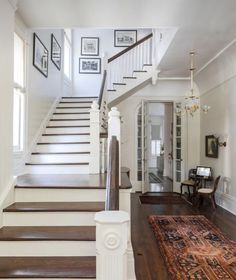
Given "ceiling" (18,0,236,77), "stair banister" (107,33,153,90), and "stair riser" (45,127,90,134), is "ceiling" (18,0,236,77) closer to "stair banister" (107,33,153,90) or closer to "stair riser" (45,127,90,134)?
"stair riser" (45,127,90,134)

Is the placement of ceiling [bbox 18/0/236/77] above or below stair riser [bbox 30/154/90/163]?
above

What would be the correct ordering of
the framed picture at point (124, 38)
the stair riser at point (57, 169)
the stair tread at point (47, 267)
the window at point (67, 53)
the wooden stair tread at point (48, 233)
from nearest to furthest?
the stair tread at point (47, 267) → the wooden stair tread at point (48, 233) → the stair riser at point (57, 169) → the window at point (67, 53) → the framed picture at point (124, 38)

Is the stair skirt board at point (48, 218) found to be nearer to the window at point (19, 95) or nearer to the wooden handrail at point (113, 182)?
the wooden handrail at point (113, 182)

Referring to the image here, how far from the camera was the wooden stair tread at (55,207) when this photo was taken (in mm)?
2549

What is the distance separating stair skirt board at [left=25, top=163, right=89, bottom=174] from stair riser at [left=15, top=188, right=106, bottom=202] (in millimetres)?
1277

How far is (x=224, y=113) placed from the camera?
5.66 metres

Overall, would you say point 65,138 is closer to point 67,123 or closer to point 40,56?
point 67,123

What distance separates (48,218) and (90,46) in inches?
252

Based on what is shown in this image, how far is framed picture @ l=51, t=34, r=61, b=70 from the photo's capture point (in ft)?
18.4

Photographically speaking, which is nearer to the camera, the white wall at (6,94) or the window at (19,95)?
the white wall at (6,94)

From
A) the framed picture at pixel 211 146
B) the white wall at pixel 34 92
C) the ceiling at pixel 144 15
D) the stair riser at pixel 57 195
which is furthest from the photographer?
the framed picture at pixel 211 146

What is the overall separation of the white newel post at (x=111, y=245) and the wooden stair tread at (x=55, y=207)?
1.38m

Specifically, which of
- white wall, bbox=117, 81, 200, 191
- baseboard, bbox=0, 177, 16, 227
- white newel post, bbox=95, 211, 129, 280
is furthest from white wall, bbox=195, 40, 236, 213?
white newel post, bbox=95, 211, 129, 280

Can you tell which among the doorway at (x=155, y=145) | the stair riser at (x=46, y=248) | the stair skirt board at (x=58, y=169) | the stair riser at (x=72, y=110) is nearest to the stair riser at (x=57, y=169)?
the stair skirt board at (x=58, y=169)
